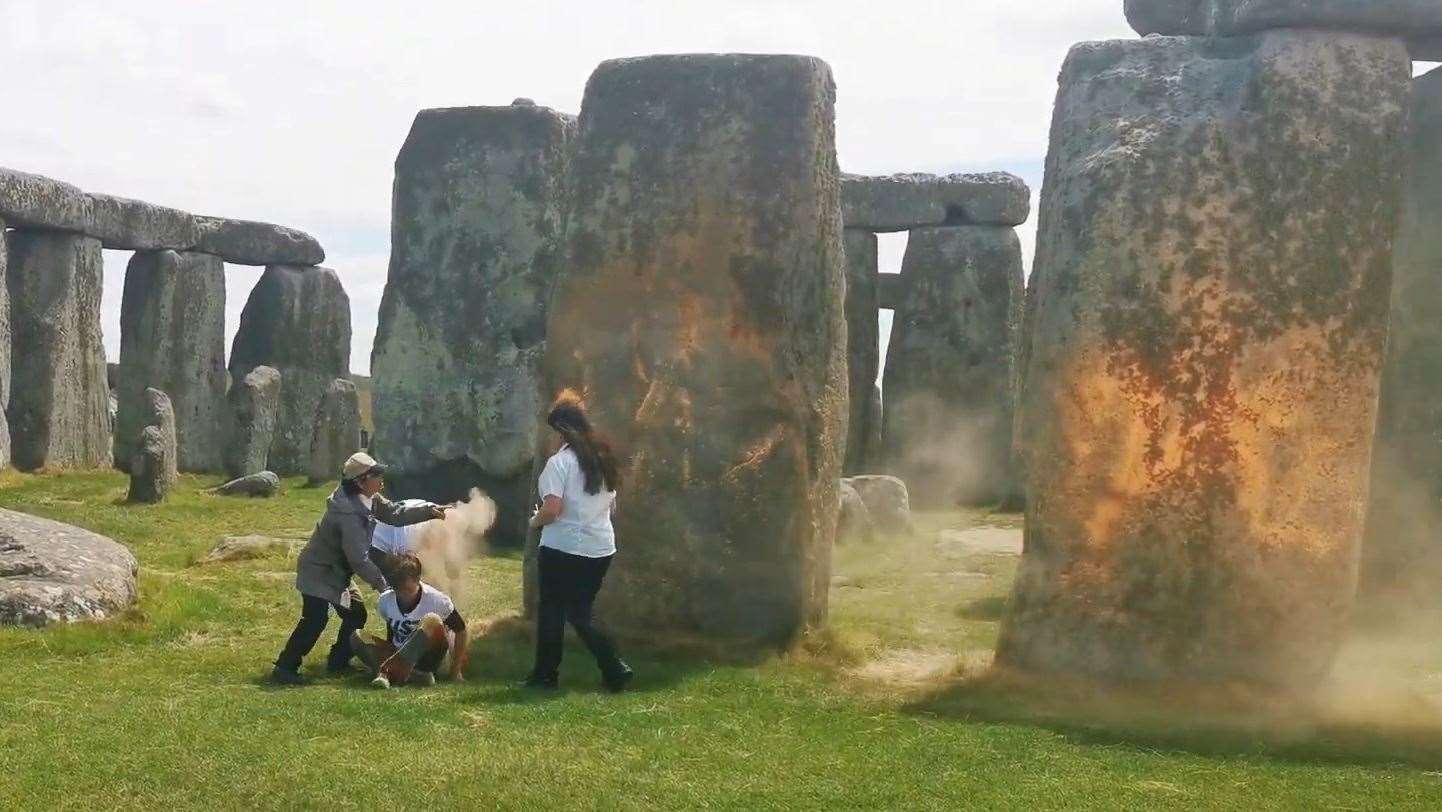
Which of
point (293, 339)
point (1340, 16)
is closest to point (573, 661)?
point (1340, 16)

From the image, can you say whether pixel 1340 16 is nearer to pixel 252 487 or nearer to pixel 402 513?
pixel 402 513

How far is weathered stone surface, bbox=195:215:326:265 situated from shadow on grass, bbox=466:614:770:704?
46.6 feet

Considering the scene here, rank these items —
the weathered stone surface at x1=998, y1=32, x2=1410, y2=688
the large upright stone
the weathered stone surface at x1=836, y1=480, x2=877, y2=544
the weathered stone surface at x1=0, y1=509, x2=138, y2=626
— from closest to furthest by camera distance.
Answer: the weathered stone surface at x1=998, y1=32, x2=1410, y2=688
the weathered stone surface at x1=0, y1=509, x2=138, y2=626
the large upright stone
the weathered stone surface at x1=836, y1=480, x2=877, y2=544

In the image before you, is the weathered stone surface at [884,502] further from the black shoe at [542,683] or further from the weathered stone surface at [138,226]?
the weathered stone surface at [138,226]

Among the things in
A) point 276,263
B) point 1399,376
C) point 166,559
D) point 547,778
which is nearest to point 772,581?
point 547,778

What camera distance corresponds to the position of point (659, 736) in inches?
246

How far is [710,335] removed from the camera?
8367mm

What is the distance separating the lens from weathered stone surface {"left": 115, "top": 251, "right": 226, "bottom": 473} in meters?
20.5

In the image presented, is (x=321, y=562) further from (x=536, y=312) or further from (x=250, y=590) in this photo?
(x=536, y=312)

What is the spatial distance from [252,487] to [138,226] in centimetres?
482

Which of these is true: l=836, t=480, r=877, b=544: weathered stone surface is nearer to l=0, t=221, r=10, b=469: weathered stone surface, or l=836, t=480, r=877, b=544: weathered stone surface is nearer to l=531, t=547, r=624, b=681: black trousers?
l=531, t=547, r=624, b=681: black trousers

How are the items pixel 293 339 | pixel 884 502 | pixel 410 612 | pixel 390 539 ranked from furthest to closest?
pixel 293 339
pixel 884 502
pixel 390 539
pixel 410 612

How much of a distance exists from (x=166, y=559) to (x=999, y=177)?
11.6 metres

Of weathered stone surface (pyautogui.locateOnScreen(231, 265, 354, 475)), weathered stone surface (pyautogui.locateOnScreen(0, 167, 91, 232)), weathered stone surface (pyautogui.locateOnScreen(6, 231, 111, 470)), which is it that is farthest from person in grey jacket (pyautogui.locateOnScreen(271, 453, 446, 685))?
weathered stone surface (pyautogui.locateOnScreen(231, 265, 354, 475))
